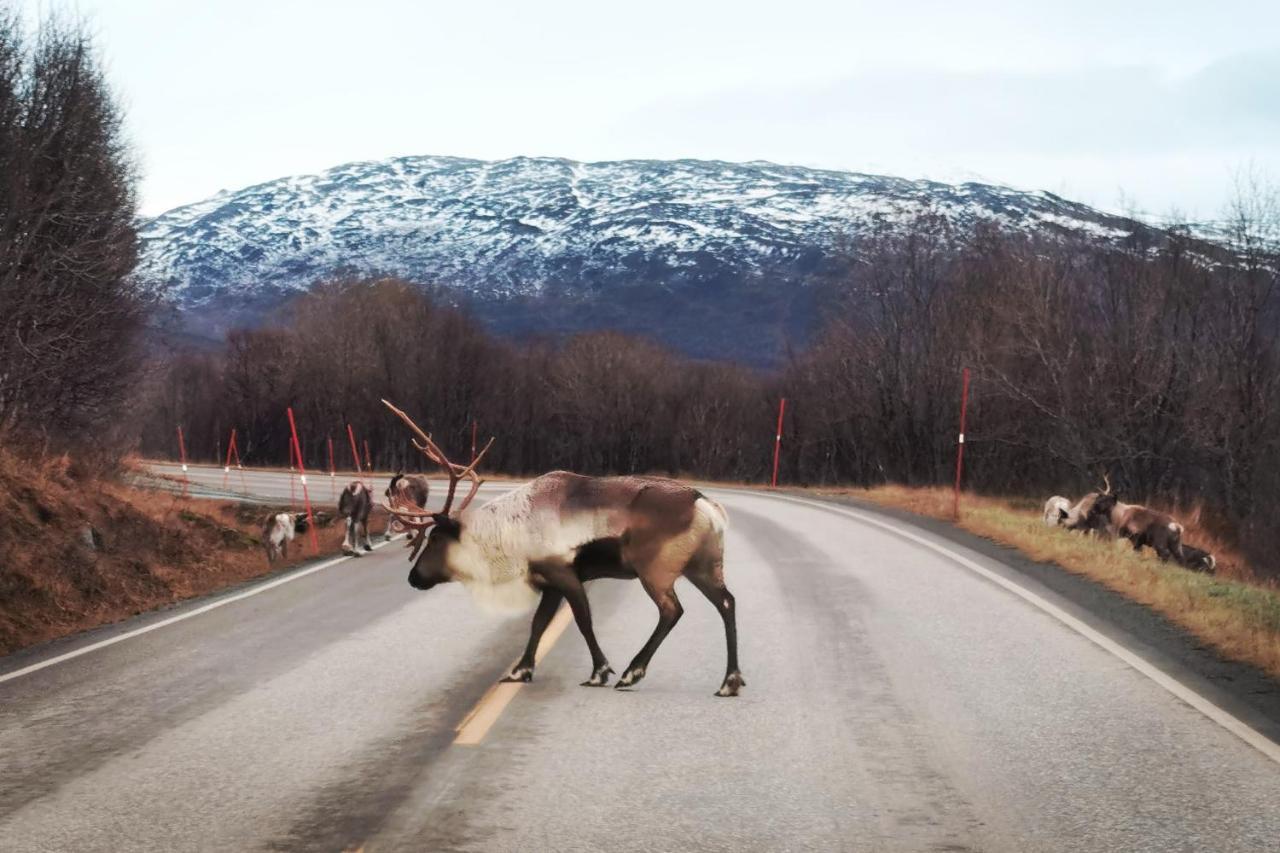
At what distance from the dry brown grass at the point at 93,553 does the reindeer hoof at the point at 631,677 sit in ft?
18.9

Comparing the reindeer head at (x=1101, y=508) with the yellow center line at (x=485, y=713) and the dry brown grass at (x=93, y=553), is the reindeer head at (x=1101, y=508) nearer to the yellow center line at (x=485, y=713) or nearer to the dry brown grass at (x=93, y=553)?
the dry brown grass at (x=93, y=553)

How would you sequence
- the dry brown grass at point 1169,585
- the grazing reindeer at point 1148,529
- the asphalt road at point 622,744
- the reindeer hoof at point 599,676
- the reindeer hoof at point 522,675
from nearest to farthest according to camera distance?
the asphalt road at point 622,744 → the reindeer hoof at point 599,676 → the reindeer hoof at point 522,675 → the dry brown grass at point 1169,585 → the grazing reindeer at point 1148,529

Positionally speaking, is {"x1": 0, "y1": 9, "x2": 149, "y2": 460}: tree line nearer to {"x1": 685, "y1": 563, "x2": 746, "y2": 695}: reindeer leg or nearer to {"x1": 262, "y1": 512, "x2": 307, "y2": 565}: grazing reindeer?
{"x1": 262, "y1": 512, "x2": 307, "y2": 565}: grazing reindeer

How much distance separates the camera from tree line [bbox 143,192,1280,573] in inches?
1539

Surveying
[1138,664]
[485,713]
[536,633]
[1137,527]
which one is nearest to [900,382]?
[1137,527]

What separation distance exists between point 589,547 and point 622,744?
159cm

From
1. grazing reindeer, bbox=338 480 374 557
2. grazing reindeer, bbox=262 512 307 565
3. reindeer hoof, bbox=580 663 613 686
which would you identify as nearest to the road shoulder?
reindeer hoof, bbox=580 663 613 686

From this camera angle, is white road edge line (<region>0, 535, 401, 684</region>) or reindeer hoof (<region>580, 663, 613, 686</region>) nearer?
reindeer hoof (<region>580, 663, 613, 686</region>)

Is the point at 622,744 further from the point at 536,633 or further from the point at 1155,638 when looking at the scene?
the point at 1155,638

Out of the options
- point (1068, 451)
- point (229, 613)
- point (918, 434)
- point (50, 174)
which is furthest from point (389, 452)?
point (229, 613)

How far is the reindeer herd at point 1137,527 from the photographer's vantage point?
2088cm

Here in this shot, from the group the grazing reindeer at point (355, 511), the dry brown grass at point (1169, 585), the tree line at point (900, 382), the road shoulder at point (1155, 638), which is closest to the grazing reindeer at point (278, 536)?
the grazing reindeer at point (355, 511)

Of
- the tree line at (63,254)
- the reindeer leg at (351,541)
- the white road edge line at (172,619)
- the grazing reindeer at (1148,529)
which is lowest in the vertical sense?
the white road edge line at (172,619)

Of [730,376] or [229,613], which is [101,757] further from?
[730,376]
